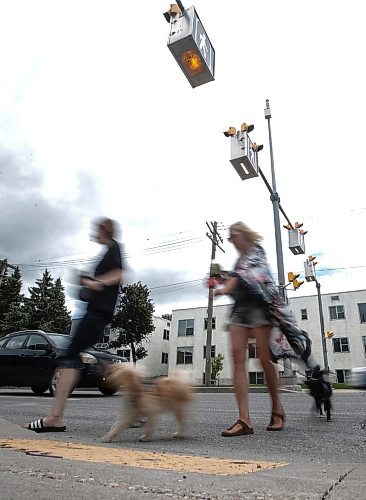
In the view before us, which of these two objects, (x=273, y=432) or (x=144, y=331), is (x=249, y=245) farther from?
(x=144, y=331)

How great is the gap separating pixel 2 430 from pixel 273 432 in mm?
2034

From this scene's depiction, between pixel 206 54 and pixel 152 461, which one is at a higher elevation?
pixel 206 54

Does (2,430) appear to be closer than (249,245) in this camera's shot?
Yes

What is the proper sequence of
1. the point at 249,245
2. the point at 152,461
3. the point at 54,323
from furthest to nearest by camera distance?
the point at 54,323 → the point at 249,245 → the point at 152,461

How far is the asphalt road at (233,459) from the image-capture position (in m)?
1.42

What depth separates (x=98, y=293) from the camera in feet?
11.3

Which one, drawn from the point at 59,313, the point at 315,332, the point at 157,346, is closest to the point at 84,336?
the point at 59,313

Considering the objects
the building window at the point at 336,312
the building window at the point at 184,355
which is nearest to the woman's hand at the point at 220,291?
the building window at the point at 336,312

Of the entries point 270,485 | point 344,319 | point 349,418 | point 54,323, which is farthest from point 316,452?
point 344,319

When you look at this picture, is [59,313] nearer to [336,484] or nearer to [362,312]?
[362,312]

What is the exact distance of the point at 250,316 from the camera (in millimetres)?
3525

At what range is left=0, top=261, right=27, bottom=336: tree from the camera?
33.3 metres

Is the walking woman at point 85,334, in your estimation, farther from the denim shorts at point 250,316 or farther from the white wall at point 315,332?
the white wall at point 315,332

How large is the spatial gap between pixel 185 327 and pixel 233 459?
153 ft
